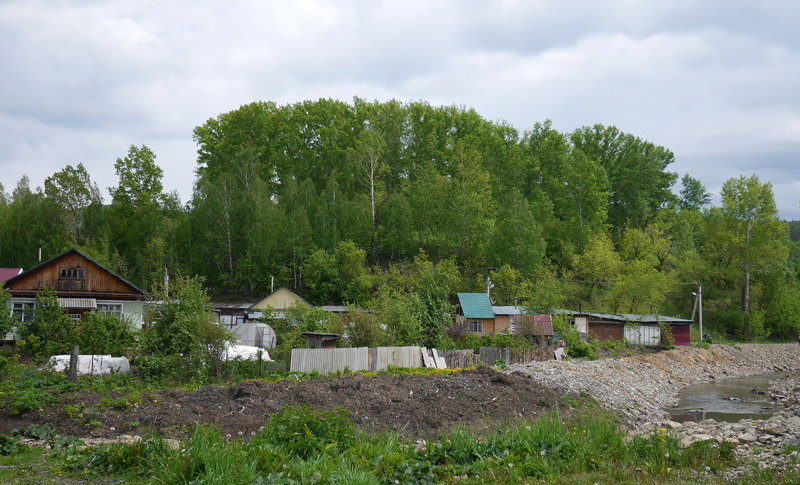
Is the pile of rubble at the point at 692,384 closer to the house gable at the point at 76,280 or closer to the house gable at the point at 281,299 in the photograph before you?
the house gable at the point at 281,299

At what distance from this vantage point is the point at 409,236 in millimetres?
61781

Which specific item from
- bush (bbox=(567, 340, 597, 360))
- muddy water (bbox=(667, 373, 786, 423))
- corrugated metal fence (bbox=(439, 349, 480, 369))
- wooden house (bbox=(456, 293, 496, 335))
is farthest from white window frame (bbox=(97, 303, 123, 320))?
muddy water (bbox=(667, 373, 786, 423))

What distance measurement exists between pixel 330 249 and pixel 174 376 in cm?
4107

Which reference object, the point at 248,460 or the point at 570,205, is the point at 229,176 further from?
the point at 248,460

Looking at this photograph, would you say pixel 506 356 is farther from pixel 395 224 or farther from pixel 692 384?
pixel 395 224

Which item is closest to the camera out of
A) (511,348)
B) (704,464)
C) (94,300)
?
(704,464)

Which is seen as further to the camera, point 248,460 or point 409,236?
point 409,236

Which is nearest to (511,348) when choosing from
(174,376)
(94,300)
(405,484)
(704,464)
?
(174,376)

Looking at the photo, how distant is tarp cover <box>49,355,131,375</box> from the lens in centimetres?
2114

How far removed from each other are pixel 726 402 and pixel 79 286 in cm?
4078

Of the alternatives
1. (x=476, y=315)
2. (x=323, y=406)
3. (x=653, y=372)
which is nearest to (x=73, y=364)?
(x=323, y=406)

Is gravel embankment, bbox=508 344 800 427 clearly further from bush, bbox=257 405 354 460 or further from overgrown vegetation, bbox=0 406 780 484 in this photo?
bush, bbox=257 405 354 460

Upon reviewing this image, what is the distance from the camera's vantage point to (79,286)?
135 ft

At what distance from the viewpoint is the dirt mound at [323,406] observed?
13.0 meters
